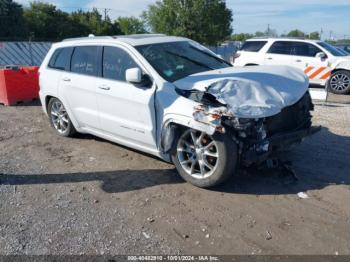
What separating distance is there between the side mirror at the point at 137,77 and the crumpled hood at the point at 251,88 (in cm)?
42

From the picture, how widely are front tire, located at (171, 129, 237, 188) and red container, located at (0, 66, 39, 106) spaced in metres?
7.47

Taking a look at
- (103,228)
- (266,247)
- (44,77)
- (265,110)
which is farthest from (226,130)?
(44,77)

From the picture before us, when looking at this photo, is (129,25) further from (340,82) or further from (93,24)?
(340,82)

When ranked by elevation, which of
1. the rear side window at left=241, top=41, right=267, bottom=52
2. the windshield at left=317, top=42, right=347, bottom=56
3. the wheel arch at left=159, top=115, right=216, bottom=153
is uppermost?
the rear side window at left=241, top=41, right=267, bottom=52

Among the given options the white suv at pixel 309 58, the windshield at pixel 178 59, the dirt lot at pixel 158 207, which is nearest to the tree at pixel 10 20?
the white suv at pixel 309 58

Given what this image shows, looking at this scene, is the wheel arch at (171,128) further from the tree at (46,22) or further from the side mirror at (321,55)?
the tree at (46,22)

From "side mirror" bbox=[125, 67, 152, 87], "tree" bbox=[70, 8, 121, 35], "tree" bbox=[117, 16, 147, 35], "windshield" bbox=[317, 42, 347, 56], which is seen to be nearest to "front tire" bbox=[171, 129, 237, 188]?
"side mirror" bbox=[125, 67, 152, 87]

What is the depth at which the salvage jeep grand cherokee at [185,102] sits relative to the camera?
4.42 m

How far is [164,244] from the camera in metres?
3.69

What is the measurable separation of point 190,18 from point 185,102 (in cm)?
3294

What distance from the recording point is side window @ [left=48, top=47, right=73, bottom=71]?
6703 mm

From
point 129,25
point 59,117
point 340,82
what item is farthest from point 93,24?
point 59,117

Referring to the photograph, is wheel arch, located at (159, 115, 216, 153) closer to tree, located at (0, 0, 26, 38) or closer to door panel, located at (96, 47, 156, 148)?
door panel, located at (96, 47, 156, 148)

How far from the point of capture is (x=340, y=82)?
500 inches
